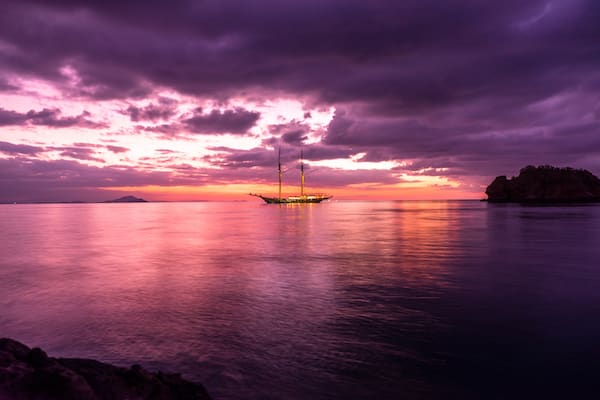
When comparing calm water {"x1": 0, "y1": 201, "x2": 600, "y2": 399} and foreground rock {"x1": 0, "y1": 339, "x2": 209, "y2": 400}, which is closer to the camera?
foreground rock {"x1": 0, "y1": 339, "x2": 209, "y2": 400}

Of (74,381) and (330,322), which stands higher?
(74,381)

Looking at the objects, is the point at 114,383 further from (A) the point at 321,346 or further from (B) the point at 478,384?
(B) the point at 478,384

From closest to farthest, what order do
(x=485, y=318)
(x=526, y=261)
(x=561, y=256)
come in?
(x=485, y=318) → (x=526, y=261) → (x=561, y=256)

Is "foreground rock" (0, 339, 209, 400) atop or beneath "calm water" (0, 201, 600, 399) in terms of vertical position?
atop

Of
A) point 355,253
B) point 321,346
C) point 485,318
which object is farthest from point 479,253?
point 321,346

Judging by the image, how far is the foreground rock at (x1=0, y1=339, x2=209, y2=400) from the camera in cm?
459

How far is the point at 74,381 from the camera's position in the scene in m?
4.72

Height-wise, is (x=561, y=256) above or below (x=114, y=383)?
below

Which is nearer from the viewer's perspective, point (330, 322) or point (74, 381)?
point (74, 381)

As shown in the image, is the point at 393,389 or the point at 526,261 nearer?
the point at 393,389

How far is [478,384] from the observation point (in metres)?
7.15

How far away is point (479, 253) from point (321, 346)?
21149 millimetres

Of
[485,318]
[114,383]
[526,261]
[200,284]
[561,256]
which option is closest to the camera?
[114,383]

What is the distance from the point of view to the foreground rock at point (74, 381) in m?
4.59
